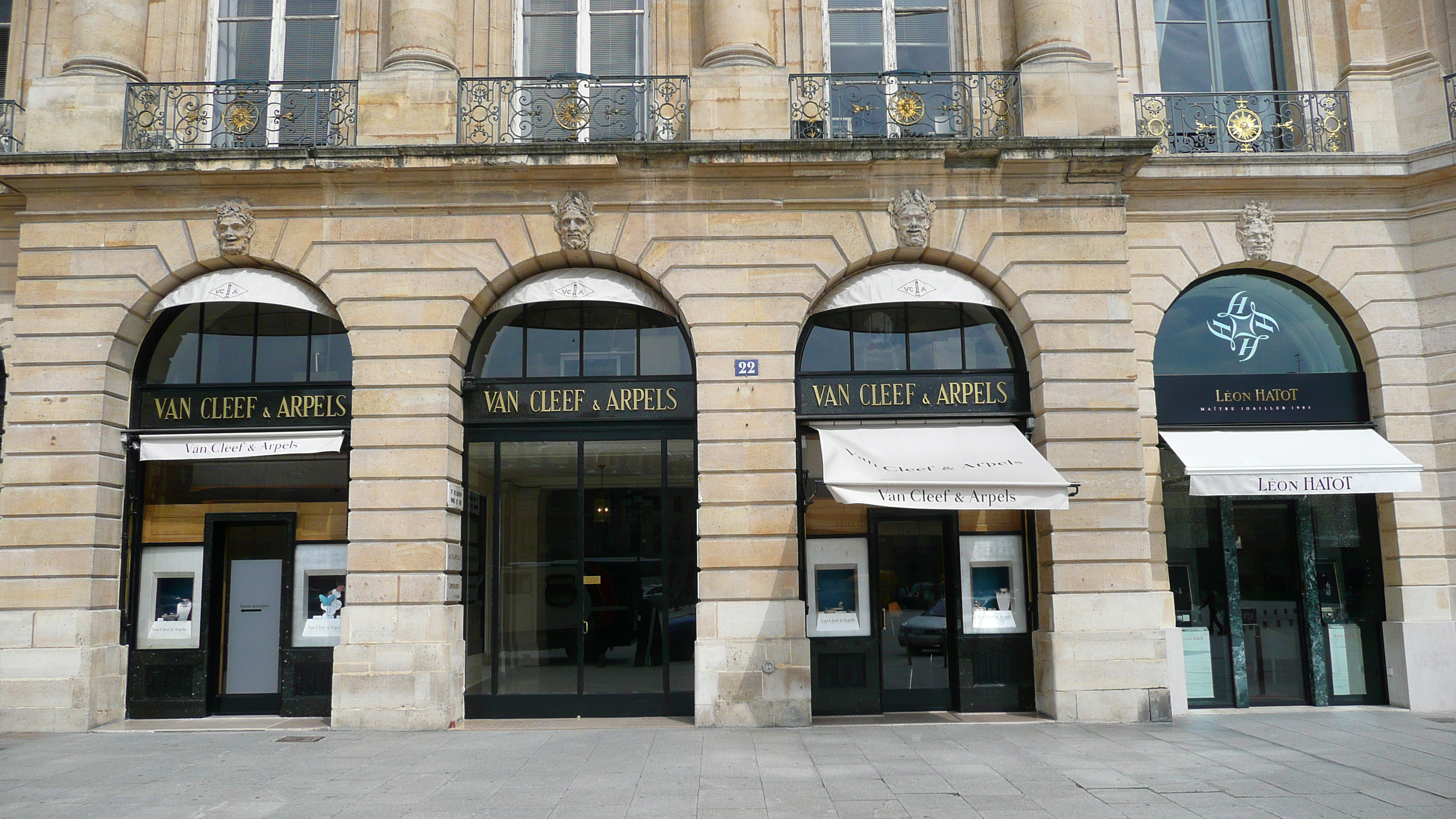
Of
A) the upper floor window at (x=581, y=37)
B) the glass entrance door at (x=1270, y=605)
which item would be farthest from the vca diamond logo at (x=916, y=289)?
the glass entrance door at (x=1270, y=605)

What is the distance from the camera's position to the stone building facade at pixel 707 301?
1152cm

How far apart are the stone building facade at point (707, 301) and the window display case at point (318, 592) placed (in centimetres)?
7

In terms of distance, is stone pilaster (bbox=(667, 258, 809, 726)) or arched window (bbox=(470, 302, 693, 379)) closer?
stone pilaster (bbox=(667, 258, 809, 726))

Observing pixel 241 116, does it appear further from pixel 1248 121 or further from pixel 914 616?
pixel 1248 121

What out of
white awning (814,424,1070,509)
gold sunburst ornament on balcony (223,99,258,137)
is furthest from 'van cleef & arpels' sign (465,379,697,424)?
gold sunburst ornament on balcony (223,99,258,137)

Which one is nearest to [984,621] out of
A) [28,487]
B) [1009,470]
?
[1009,470]

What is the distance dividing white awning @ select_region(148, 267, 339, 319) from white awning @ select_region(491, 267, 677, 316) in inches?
85.8

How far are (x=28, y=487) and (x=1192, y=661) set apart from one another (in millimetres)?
14177

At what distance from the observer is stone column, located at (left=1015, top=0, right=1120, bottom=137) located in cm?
1219

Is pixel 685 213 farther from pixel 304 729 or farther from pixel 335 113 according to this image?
pixel 304 729

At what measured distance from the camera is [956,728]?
10.9 meters

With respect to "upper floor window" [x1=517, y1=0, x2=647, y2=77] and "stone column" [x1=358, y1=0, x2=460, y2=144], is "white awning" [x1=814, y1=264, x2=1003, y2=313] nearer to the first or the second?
"upper floor window" [x1=517, y1=0, x2=647, y2=77]

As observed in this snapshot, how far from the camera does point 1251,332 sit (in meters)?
13.0

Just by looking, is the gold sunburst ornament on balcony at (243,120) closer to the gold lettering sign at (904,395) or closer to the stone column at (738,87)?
the stone column at (738,87)
